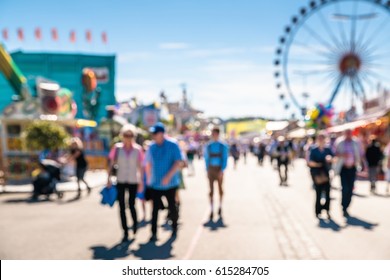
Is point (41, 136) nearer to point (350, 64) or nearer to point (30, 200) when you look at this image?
point (30, 200)

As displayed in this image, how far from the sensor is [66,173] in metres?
17.7

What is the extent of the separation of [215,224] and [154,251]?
1873mm

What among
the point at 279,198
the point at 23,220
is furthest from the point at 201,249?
the point at 279,198

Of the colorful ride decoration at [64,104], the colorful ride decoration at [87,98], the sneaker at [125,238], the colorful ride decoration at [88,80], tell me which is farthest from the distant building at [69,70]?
the sneaker at [125,238]

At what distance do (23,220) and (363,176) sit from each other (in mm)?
12378

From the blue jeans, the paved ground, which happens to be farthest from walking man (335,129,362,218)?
the paved ground

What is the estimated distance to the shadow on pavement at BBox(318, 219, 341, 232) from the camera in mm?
6612

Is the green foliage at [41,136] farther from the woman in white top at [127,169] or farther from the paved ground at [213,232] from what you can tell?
the woman in white top at [127,169]

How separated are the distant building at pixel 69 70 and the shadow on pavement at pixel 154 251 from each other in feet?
88.2

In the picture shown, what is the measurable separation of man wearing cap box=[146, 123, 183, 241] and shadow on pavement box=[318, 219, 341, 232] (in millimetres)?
2262

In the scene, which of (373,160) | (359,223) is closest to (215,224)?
(359,223)

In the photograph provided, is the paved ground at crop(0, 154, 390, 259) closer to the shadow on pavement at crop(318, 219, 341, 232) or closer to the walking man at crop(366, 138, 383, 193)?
the shadow on pavement at crop(318, 219, 341, 232)

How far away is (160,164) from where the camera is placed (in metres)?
6.00
